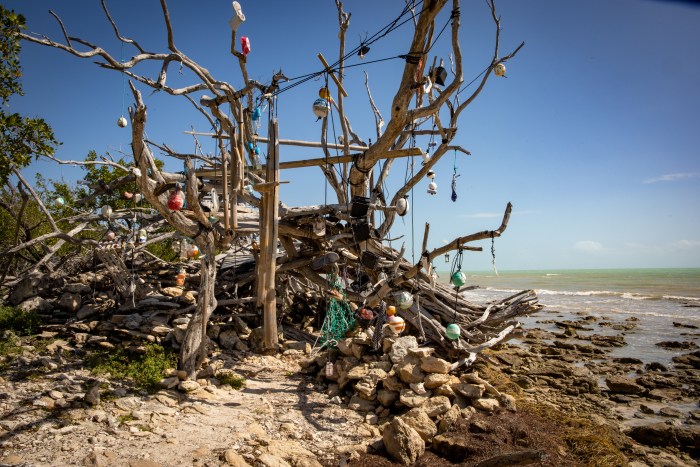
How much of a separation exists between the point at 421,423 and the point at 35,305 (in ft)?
31.5

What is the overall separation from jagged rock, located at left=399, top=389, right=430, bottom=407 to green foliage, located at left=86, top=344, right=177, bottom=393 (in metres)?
3.92

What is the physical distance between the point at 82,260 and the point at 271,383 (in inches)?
336

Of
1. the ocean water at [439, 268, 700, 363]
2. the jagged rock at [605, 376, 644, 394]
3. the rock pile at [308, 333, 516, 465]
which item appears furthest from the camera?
the ocean water at [439, 268, 700, 363]

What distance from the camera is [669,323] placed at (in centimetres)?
1794

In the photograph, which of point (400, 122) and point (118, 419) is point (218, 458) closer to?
point (118, 419)

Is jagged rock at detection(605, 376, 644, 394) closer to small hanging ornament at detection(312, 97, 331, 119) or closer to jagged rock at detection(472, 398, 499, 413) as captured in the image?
jagged rock at detection(472, 398, 499, 413)

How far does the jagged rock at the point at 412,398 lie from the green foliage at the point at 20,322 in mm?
8002

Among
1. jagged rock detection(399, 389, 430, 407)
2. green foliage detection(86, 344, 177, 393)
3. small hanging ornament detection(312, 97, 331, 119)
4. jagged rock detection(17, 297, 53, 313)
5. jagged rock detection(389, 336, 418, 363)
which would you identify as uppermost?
small hanging ornament detection(312, 97, 331, 119)

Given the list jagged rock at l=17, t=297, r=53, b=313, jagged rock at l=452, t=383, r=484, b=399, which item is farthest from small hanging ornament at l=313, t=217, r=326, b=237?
jagged rock at l=17, t=297, r=53, b=313

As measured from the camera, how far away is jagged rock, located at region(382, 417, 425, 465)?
4.61m

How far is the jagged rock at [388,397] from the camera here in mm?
5973

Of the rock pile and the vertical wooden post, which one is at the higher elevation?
the vertical wooden post

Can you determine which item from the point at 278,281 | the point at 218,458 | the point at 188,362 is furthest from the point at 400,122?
the point at 278,281

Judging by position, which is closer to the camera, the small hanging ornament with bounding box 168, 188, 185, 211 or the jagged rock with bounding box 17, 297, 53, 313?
the small hanging ornament with bounding box 168, 188, 185, 211
